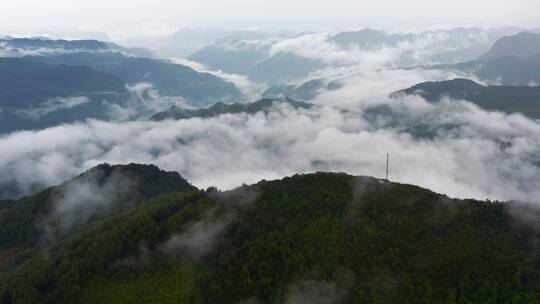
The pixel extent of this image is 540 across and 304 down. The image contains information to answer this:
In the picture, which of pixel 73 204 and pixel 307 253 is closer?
pixel 307 253

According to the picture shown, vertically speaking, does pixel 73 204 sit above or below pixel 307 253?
below

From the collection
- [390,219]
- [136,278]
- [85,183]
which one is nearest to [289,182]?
[390,219]

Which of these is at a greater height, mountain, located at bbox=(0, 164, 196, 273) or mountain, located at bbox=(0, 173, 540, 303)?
mountain, located at bbox=(0, 173, 540, 303)

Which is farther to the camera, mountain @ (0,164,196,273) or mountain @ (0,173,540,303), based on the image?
mountain @ (0,164,196,273)

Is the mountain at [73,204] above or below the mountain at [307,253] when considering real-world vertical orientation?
below

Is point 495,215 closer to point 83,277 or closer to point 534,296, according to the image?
point 534,296
